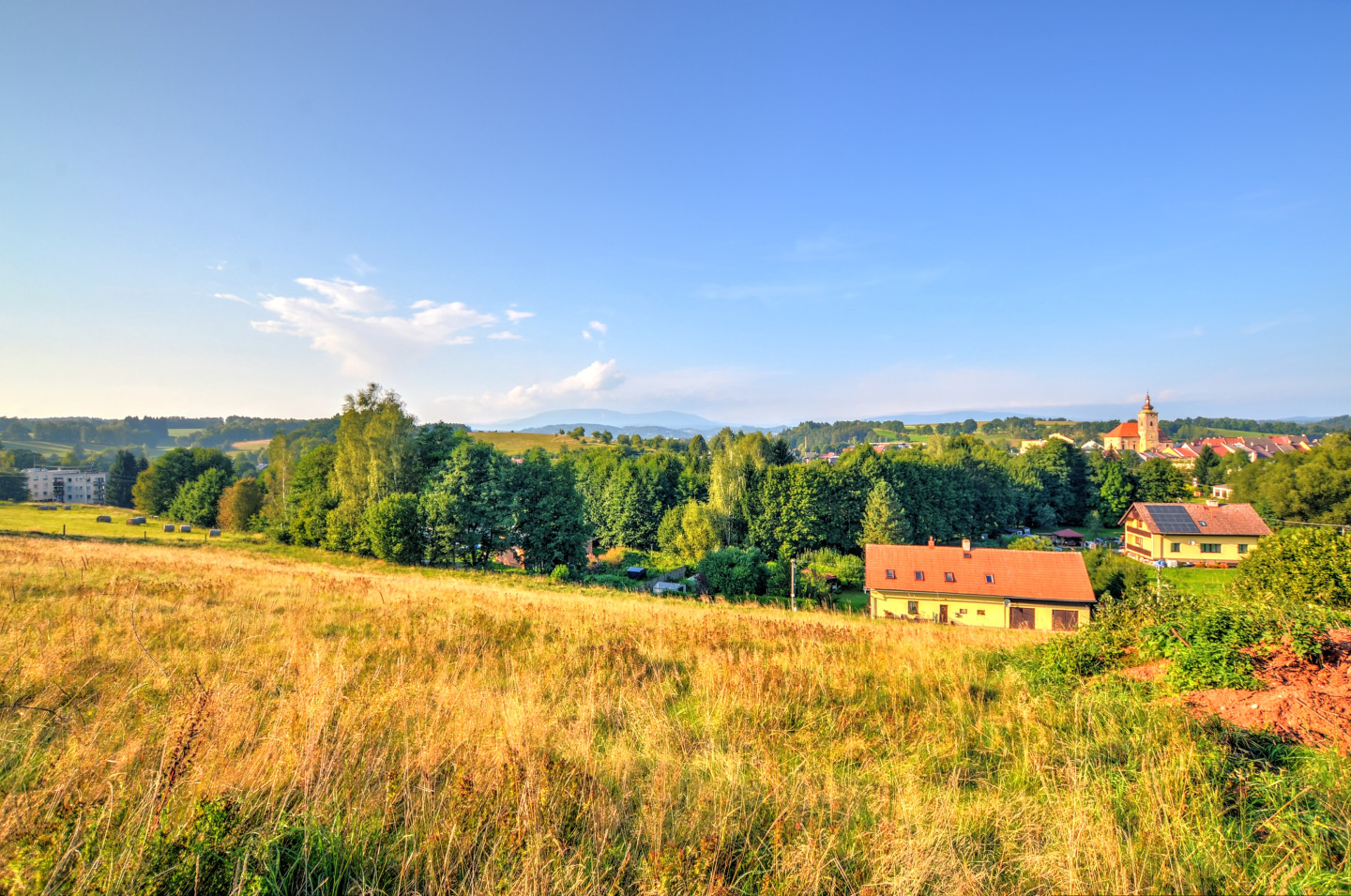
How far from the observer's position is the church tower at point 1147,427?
436 ft

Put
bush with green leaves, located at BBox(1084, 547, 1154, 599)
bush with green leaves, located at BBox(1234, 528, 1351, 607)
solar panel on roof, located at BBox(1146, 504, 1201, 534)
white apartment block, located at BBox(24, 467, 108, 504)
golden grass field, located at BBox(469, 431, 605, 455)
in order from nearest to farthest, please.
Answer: bush with green leaves, located at BBox(1234, 528, 1351, 607)
bush with green leaves, located at BBox(1084, 547, 1154, 599)
solar panel on roof, located at BBox(1146, 504, 1201, 534)
white apartment block, located at BBox(24, 467, 108, 504)
golden grass field, located at BBox(469, 431, 605, 455)

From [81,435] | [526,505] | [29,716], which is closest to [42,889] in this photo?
Answer: [29,716]

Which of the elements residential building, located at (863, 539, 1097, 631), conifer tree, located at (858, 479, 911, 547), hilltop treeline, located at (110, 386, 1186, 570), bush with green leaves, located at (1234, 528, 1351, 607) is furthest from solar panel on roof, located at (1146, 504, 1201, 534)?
bush with green leaves, located at (1234, 528, 1351, 607)

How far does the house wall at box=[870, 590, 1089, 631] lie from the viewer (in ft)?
91.5

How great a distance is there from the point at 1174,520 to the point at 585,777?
2501 inches

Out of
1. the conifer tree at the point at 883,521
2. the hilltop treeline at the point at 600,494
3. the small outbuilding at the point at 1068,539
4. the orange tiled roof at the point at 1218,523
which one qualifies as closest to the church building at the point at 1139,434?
the hilltop treeline at the point at 600,494

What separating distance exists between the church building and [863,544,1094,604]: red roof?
126225mm

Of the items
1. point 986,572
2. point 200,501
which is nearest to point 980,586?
point 986,572

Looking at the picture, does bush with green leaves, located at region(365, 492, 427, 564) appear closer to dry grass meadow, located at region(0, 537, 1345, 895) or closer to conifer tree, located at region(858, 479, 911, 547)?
dry grass meadow, located at region(0, 537, 1345, 895)

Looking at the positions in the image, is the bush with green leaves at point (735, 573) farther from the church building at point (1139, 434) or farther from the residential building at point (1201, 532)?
the church building at point (1139, 434)

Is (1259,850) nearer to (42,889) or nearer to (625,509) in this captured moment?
(42,889)

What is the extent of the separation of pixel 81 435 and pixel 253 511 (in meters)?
218

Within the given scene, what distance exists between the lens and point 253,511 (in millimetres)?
47219

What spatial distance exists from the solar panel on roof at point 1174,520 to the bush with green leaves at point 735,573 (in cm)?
3911
